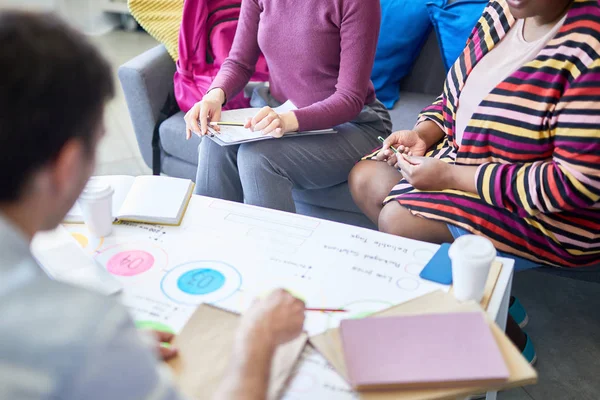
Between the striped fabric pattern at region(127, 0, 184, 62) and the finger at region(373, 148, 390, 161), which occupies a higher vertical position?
the striped fabric pattern at region(127, 0, 184, 62)

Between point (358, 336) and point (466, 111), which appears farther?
point (466, 111)

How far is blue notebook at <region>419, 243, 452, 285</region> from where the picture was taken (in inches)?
41.6

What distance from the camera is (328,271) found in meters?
1.10

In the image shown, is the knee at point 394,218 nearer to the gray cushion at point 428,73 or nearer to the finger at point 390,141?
the finger at point 390,141

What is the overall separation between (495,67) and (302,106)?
0.57 m

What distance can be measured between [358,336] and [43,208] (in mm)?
480

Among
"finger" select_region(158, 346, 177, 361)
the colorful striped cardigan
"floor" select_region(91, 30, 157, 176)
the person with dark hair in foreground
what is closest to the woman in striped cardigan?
the colorful striped cardigan

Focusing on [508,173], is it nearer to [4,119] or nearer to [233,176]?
[233,176]

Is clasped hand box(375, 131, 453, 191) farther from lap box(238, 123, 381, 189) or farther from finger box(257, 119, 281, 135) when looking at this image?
finger box(257, 119, 281, 135)

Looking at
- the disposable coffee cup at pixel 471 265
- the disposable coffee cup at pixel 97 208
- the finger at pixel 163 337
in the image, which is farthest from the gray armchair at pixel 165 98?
the finger at pixel 163 337

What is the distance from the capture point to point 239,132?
160cm

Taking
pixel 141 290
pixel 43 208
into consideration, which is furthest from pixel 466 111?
pixel 43 208

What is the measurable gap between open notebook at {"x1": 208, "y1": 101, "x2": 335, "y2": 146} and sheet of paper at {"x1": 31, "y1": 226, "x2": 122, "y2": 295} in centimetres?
51

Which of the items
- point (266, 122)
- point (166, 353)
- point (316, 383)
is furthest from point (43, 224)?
point (266, 122)
